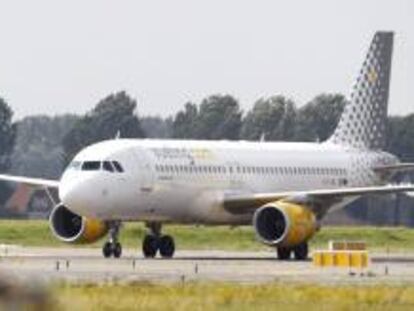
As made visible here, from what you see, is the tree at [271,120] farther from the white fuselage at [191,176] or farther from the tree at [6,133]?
the white fuselage at [191,176]

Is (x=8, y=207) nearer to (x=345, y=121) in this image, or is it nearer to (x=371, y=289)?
(x=345, y=121)

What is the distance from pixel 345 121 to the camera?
249ft

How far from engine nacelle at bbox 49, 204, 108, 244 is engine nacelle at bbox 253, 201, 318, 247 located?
590 cm

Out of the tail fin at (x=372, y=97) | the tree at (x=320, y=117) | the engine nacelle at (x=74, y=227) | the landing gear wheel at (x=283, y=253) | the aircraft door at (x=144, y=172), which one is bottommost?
the landing gear wheel at (x=283, y=253)

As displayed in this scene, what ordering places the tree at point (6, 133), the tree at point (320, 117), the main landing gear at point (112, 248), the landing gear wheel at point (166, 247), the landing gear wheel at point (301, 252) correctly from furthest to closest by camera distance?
the tree at point (6, 133)
the tree at point (320, 117)
the landing gear wheel at point (301, 252)
the landing gear wheel at point (166, 247)
the main landing gear at point (112, 248)

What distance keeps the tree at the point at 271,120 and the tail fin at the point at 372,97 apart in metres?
81.5

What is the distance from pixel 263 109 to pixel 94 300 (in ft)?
483

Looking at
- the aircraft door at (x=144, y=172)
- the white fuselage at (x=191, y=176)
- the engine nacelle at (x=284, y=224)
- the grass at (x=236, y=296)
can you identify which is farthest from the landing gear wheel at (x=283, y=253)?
the grass at (x=236, y=296)

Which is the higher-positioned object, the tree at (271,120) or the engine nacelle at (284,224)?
the tree at (271,120)

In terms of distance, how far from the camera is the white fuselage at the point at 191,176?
60.9m

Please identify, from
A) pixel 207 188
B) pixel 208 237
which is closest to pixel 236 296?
pixel 207 188

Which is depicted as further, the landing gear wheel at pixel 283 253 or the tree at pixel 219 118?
the tree at pixel 219 118

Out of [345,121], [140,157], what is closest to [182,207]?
[140,157]

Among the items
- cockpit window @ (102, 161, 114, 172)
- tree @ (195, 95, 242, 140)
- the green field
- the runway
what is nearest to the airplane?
cockpit window @ (102, 161, 114, 172)
